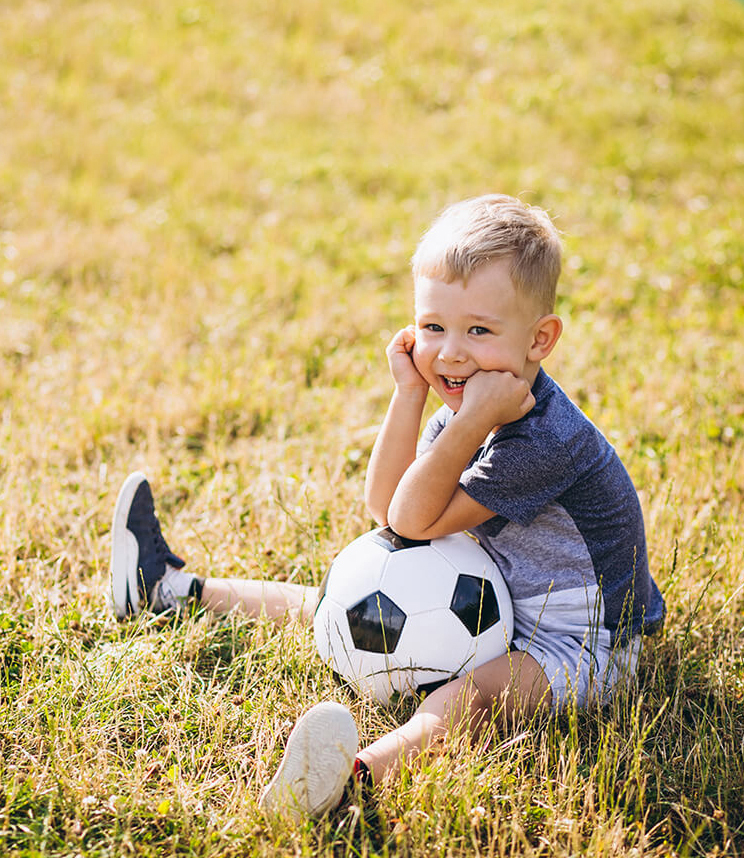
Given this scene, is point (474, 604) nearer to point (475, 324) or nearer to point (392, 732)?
point (392, 732)

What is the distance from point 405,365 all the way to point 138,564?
4.06 feet

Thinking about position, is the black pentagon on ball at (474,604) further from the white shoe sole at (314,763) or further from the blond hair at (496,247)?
the blond hair at (496,247)

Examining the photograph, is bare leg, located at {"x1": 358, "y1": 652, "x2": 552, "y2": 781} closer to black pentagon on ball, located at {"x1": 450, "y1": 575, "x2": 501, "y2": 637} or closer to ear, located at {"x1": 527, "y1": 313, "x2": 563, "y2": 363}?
black pentagon on ball, located at {"x1": 450, "y1": 575, "x2": 501, "y2": 637}

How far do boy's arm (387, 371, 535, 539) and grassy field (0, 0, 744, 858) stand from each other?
619 mm

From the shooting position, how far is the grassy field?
2.48 meters

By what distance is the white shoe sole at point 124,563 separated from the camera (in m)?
3.21

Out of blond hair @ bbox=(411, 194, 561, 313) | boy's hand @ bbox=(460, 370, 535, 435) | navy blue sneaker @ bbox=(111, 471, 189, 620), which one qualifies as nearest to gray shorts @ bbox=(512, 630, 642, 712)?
boy's hand @ bbox=(460, 370, 535, 435)

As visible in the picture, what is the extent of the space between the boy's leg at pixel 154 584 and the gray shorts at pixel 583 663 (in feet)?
2.74

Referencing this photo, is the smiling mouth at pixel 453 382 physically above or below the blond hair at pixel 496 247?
below

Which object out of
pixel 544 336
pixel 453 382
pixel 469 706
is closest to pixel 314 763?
pixel 469 706

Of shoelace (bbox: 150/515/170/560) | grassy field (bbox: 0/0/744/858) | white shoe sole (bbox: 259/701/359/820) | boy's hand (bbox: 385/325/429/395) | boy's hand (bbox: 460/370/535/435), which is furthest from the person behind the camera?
shoelace (bbox: 150/515/170/560)

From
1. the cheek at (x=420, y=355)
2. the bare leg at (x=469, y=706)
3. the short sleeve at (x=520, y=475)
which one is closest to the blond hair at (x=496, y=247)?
the cheek at (x=420, y=355)

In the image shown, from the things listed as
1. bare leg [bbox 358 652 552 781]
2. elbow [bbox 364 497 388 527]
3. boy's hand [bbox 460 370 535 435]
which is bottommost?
bare leg [bbox 358 652 552 781]

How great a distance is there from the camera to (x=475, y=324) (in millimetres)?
2727
